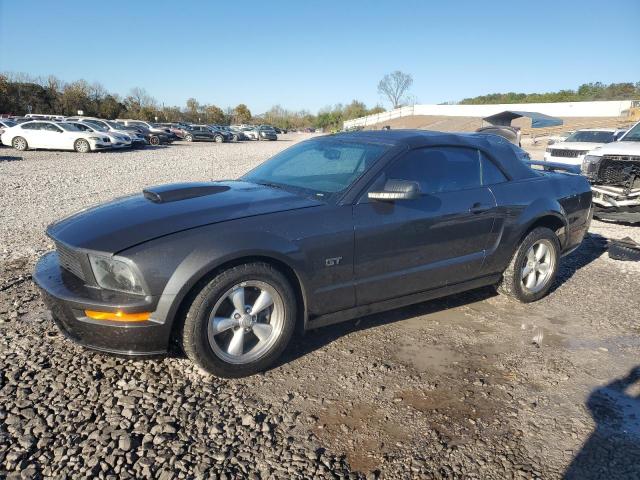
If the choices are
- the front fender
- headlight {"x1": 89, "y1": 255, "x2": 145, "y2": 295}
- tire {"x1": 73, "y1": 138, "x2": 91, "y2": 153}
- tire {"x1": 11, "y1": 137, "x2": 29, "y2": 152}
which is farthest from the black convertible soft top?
tire {"x1": 11, "y1": 137, "x2": 29, "y2": 152}

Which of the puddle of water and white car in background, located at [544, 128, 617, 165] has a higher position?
white car in background, located at [544, 128, 617, 165]

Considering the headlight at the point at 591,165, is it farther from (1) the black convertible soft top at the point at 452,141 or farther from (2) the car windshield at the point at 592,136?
(2) the car windshield at the point at 592,136

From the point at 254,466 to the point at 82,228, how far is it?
6.05ft

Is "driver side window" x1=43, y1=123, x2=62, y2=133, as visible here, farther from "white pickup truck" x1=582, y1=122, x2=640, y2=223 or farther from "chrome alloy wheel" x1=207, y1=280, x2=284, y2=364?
"chrome alloy wheel" x1=207, y1=280, x2=284, y2=364

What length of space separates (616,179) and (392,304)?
20.9ft

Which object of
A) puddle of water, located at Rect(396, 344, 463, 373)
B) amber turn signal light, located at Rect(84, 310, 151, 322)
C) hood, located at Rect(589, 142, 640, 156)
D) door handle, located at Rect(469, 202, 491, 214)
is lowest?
puddle of water, located at Rect(396, 344, 463, 373)

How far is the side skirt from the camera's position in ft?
10.9

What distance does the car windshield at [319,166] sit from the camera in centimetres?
359

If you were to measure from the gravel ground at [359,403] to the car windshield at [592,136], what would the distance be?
582 inches

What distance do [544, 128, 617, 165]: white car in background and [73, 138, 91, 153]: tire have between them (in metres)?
19.5

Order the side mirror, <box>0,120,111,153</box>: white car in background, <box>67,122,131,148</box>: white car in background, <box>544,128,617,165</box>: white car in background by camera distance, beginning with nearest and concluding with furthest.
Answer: the side mirror → <box>544,128,617,165</box>: white car in background → <box>0,120,111,153</box>: white car in background → <box>67,122,131,148</box>: white car in background

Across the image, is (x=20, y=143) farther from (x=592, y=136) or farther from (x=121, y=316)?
(x=592, y=136)

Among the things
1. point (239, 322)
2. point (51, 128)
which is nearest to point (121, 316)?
point (239, 322)

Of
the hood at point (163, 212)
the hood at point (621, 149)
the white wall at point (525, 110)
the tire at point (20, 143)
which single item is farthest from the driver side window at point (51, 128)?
the white wall at point (525, 110)
